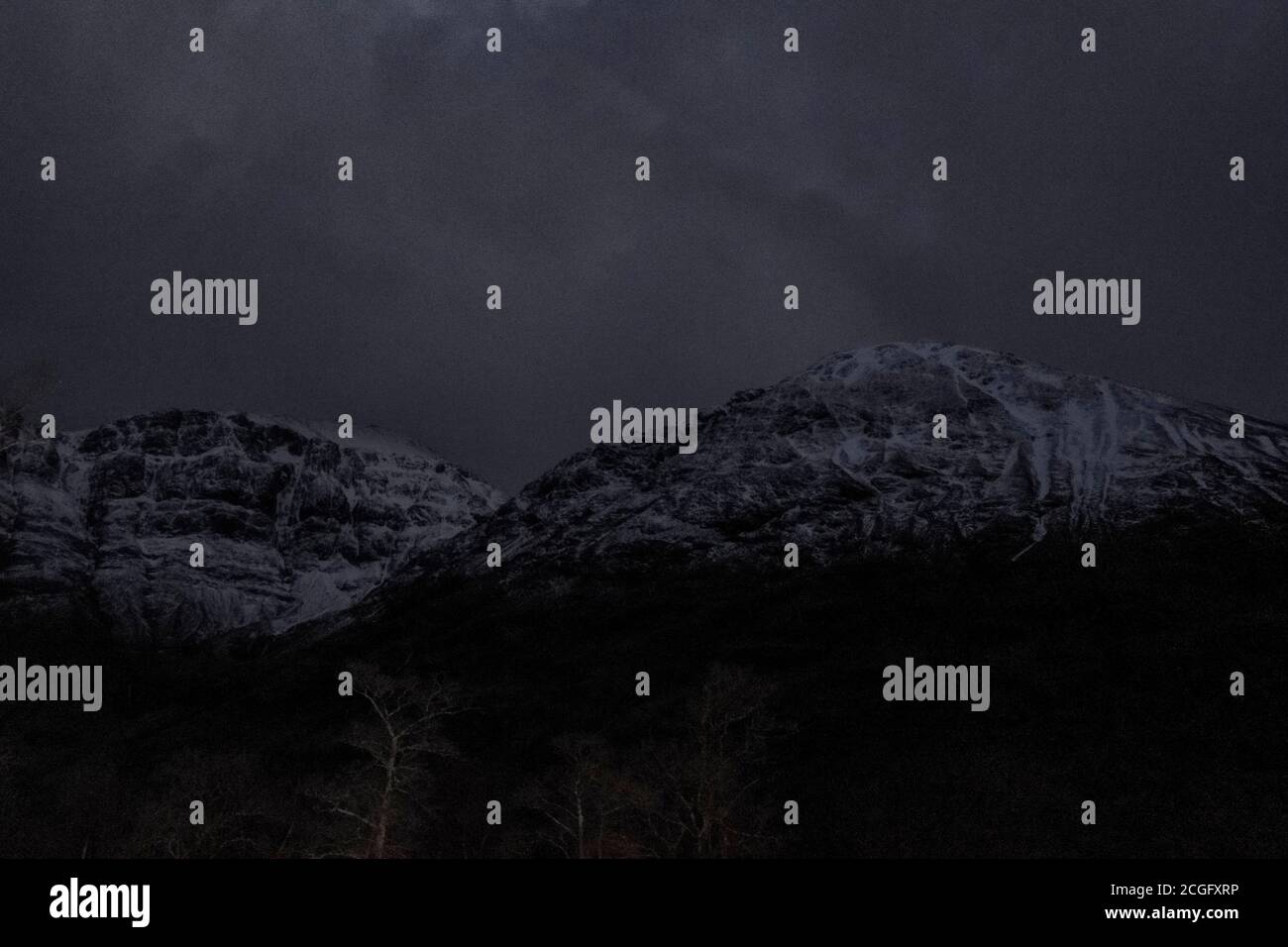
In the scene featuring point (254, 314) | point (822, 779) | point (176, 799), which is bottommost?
point (822, 779)

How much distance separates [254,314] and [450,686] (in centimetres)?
2658
